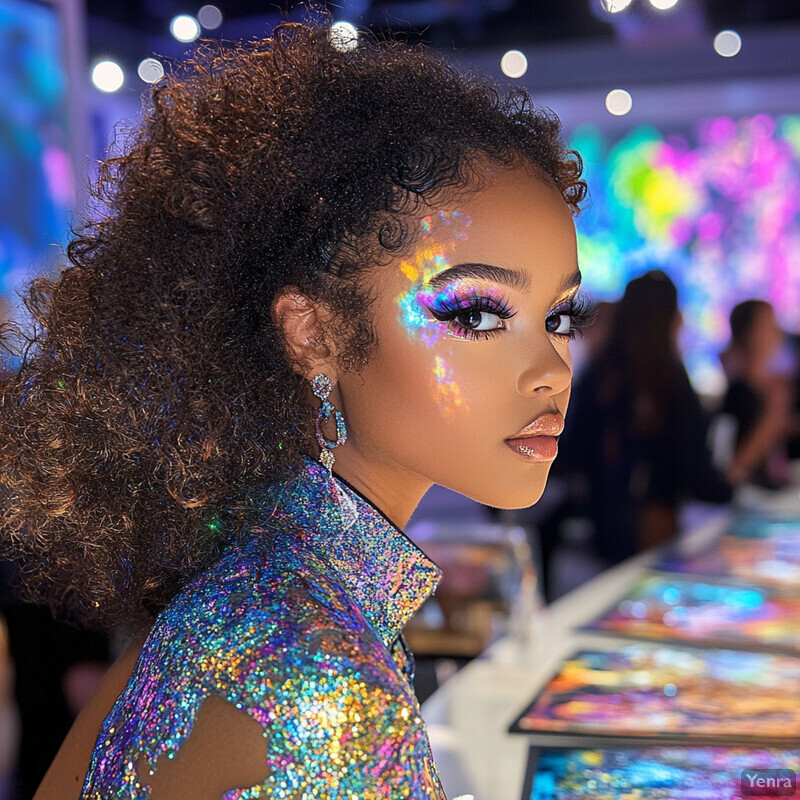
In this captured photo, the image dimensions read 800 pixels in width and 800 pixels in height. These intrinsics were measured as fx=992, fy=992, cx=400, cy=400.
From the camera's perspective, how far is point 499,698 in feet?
4.88

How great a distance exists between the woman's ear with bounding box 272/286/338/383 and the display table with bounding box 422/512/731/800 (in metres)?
0.53

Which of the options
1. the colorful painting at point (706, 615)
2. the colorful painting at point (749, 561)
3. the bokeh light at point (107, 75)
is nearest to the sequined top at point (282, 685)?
the colorful painting at point (706, 615)

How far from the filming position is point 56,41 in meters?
2.29

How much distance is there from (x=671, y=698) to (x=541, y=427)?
77cm

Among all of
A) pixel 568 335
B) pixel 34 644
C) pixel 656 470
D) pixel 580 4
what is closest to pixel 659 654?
pixel 568 335

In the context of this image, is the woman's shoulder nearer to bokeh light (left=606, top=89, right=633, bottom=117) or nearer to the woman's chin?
the woman's chin

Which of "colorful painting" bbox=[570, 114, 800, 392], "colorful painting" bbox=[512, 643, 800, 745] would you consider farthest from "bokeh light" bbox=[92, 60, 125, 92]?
"colorful painting" bbox=[512, 643, 800, 745]

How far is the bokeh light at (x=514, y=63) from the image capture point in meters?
6.18

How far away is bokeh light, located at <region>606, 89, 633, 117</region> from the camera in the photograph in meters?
6.53

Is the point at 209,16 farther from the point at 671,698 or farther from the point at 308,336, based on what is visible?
the point at 308,336

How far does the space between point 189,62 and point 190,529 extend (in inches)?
19.7

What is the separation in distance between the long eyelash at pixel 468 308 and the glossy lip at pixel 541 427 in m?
0.09

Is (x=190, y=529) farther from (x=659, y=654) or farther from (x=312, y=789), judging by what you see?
(x=659, y=654)

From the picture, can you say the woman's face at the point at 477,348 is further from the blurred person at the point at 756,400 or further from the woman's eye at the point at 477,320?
the blurred person at the point at 756,400
